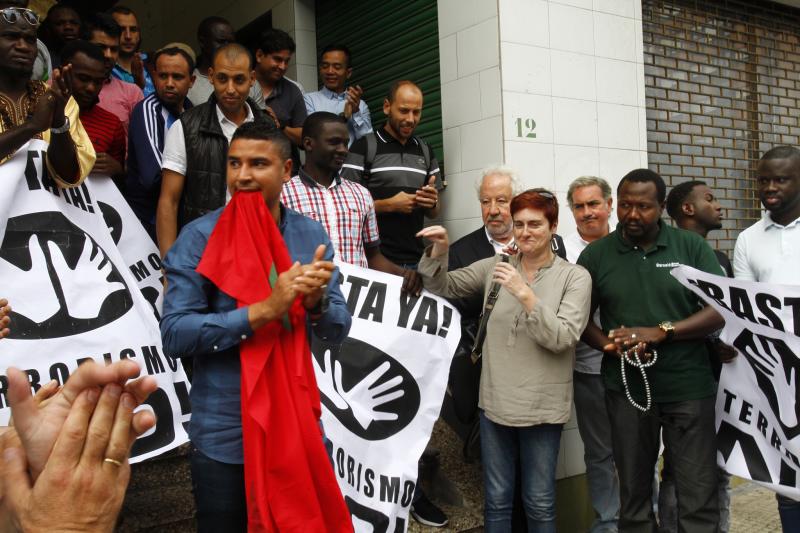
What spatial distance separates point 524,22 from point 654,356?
290 cm

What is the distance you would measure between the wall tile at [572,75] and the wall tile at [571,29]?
63 millimetres

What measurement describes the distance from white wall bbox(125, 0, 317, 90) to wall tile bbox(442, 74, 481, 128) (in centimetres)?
235

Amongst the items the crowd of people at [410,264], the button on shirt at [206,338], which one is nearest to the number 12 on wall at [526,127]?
the crowd of people at [410,264]

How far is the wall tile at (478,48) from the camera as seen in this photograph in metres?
5.19

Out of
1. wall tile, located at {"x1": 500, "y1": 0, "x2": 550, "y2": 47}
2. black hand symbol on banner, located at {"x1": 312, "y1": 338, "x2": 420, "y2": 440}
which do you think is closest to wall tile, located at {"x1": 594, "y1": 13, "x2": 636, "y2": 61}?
wall tile, located at {"x1": 500, "y1": 0, "x2": 550, "y2": 47}

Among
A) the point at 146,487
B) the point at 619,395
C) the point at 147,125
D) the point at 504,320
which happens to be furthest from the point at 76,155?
the point at 619,395

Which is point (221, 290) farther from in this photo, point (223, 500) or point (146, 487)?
point (146, 487)

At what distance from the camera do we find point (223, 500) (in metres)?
2.36

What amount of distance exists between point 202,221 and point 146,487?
7.39 ft

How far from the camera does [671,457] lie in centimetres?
370

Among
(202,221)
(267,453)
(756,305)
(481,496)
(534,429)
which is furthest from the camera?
(481,496)

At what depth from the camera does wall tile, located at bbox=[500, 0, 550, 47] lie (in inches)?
204

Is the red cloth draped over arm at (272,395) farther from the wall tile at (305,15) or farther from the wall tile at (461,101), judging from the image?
the wall tile at (305,15)

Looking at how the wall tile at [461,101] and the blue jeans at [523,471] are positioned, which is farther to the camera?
the wall tile at [461,101]
